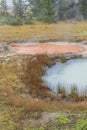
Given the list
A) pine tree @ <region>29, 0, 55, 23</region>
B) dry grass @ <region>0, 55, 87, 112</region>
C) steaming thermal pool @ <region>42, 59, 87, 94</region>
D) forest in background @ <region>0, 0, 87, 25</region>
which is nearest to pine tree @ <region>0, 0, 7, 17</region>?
forest in background @ <region>0, 0, 87, 25</region>

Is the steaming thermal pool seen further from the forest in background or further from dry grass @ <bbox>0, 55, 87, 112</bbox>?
the forest in background

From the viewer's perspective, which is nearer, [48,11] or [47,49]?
[47,49]

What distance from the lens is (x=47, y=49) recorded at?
24.5 meters

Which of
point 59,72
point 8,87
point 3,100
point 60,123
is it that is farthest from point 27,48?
point 60,123

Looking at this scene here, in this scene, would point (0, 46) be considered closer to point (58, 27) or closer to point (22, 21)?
point (58, 27)

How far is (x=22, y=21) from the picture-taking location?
37625 mm

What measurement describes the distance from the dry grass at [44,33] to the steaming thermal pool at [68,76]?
25.2 ft

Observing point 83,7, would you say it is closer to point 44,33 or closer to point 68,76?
point 44,33

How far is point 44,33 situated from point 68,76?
1304cm

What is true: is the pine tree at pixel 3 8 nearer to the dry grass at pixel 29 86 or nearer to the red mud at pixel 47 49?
the red mud at pixel 47 49

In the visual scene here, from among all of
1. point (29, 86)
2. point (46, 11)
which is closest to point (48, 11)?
point (46, 11)

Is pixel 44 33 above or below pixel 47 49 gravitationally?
above

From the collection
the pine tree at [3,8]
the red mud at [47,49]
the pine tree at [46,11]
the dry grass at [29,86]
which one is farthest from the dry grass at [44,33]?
the pine tree at [3,8]

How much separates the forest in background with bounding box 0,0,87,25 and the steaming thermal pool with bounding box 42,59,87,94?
1813 centimetres
